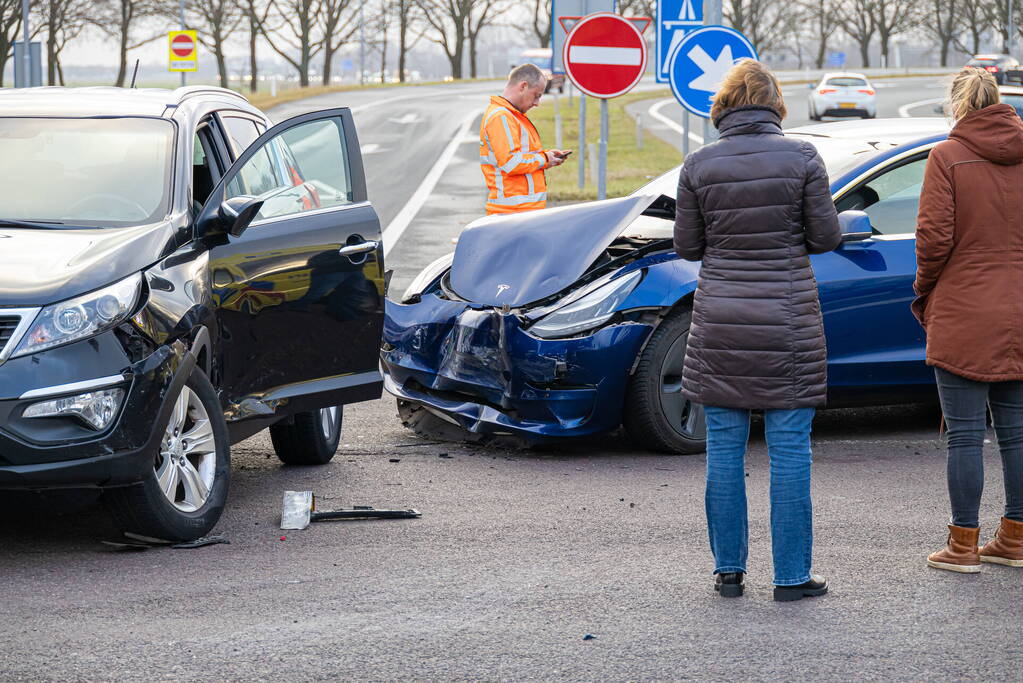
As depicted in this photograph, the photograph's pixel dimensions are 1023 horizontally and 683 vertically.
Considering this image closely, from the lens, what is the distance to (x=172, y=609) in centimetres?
453

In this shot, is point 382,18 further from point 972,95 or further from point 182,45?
point 972,95

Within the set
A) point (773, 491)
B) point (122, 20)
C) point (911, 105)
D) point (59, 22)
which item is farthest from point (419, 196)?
point (122, 20)

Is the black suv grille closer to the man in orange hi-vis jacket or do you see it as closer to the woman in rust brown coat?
the woman in rust brown coat

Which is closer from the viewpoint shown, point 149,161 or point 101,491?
point 101,491

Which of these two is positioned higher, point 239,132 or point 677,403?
point 239,132

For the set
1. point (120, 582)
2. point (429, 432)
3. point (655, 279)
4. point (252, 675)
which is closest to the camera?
point (252, 675)

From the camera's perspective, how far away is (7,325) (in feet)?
16.0

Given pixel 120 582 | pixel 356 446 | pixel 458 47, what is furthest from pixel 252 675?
pixel 458 47

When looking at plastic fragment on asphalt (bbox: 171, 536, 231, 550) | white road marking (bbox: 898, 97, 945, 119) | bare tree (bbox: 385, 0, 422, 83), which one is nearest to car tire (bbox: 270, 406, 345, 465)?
plastic fragment on asphalt (bbox: 171, 536, 231, 550)

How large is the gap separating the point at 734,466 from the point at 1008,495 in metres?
1.12

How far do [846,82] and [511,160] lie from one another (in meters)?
36.4

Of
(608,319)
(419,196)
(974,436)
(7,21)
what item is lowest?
(419,196)

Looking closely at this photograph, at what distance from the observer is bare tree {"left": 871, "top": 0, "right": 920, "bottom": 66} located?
91.1 metres

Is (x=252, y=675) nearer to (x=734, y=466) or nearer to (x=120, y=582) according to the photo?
(x=120, y=582)
